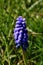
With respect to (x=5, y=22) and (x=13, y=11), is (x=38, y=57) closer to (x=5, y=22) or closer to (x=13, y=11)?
(x=5, y=22)

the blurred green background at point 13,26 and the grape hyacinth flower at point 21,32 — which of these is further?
the blurred green background at point 13,26

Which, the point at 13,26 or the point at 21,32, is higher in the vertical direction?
the point at 21,32

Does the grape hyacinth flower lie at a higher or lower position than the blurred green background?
higher

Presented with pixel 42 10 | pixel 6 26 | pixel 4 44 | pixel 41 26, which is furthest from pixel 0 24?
pixel 42 10

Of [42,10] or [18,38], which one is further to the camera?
[42,10]

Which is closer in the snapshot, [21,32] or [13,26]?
[21,32]

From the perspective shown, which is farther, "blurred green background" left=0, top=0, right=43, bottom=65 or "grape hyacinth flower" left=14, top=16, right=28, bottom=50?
"blurred green background" left=0, top=0, right=43, bottom=65

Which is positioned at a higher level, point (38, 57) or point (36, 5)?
point (36, 5)

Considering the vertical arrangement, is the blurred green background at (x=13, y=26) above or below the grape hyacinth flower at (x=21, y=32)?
below
